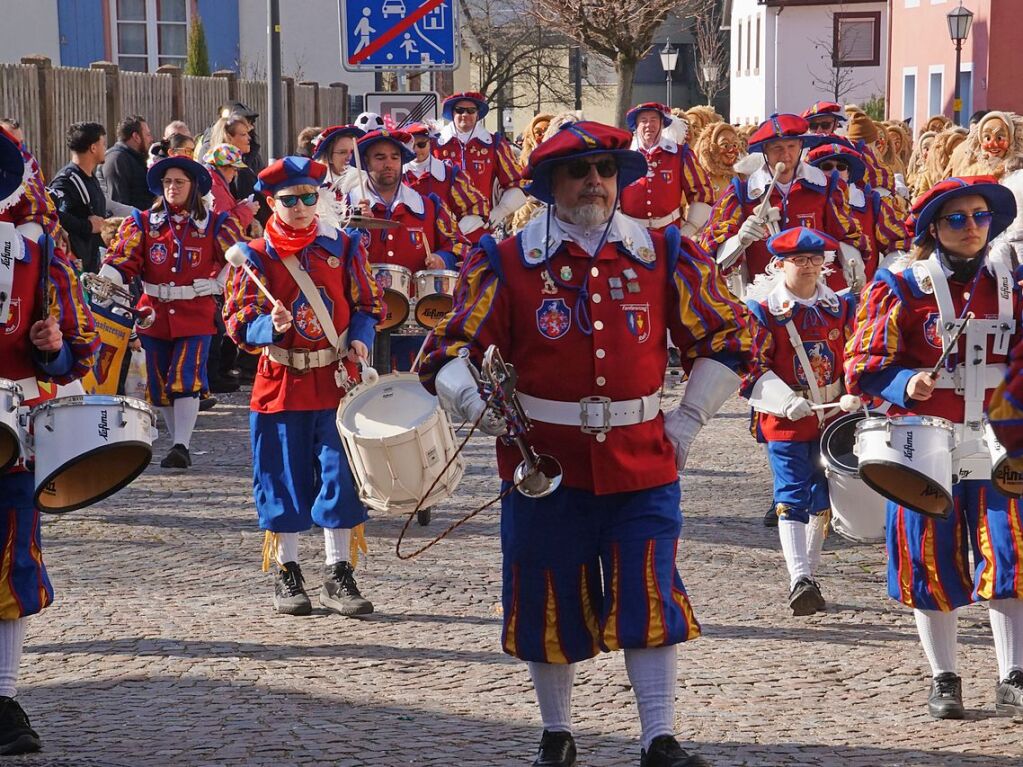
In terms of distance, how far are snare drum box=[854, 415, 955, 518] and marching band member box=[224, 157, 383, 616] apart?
270cm

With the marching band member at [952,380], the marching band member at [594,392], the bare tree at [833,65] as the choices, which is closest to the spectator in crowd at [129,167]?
the marching band member at [952,380]

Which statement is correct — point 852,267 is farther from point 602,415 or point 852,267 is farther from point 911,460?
point 602,415

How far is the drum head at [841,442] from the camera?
6.89m

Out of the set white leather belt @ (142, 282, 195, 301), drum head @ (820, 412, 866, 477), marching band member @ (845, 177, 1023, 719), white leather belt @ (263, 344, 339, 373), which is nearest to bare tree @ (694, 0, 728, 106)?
white leather belt @ (142, 282, 195, 301)

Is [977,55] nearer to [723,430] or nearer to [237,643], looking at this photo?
[723,430]

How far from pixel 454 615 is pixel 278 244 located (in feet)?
5.59

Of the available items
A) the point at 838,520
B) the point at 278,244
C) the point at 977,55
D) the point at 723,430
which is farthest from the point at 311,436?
the point at 977,55

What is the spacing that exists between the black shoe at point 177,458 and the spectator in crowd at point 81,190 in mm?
1940

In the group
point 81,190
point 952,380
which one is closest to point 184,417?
point 81,190

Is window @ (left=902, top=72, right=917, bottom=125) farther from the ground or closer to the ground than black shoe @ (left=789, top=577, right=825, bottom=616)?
farther from the ground

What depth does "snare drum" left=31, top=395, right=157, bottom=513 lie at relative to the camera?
18.0 feet

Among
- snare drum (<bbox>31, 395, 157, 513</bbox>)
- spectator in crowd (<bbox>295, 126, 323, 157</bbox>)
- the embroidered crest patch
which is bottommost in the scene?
snare drum (<bbox>31, 395, 157, 513</bbox>)

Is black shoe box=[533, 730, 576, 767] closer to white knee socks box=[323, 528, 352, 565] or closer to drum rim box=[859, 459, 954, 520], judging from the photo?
drum rim box=[859, 459, 954, 520]

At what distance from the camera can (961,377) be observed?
20.1ft
